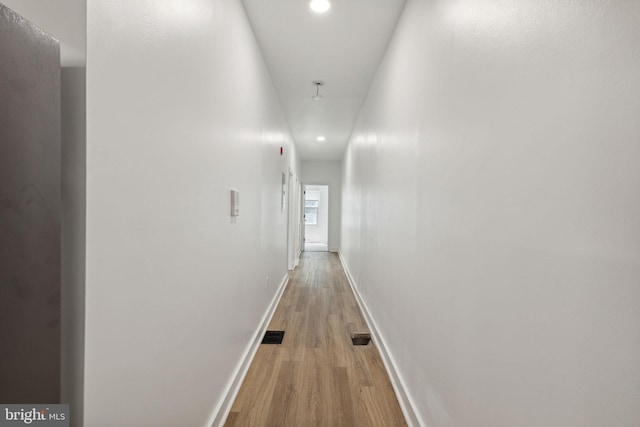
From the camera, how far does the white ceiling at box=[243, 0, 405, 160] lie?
6.91 ft

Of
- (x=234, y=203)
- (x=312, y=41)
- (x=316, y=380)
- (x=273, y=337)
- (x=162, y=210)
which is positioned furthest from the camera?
(x=273, y=337)

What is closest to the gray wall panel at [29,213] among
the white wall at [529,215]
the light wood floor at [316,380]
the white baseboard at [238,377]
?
the white wall at [529,215]

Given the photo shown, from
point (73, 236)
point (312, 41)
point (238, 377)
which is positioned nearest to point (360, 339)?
point (238, 377)

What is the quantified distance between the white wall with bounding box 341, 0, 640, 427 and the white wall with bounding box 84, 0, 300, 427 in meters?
1.08

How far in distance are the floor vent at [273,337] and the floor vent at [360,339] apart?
692 millimetres

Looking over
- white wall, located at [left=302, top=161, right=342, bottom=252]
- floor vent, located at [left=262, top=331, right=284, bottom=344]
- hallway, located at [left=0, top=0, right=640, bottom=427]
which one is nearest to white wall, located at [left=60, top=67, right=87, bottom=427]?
hallway, located at [left=0, top=0, right=640, bottom=427]

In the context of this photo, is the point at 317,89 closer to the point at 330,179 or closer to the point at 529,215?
the point at 529,215

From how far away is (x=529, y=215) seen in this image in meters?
0.76

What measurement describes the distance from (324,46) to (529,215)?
2400 mm

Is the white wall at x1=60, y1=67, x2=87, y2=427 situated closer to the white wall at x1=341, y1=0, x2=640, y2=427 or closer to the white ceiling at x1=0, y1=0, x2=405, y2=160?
the white ceiling at x1=0, y1=0, x2=405, y2=160

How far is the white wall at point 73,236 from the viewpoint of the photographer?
65cm

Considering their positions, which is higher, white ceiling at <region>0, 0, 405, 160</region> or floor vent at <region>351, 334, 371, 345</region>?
white ceiling at <region>0, 0, 405, 160</region>

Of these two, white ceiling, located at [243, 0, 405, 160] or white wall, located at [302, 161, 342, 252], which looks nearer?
white ceiling, located at [243, 0, 405, 160]

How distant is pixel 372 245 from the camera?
123 inches
